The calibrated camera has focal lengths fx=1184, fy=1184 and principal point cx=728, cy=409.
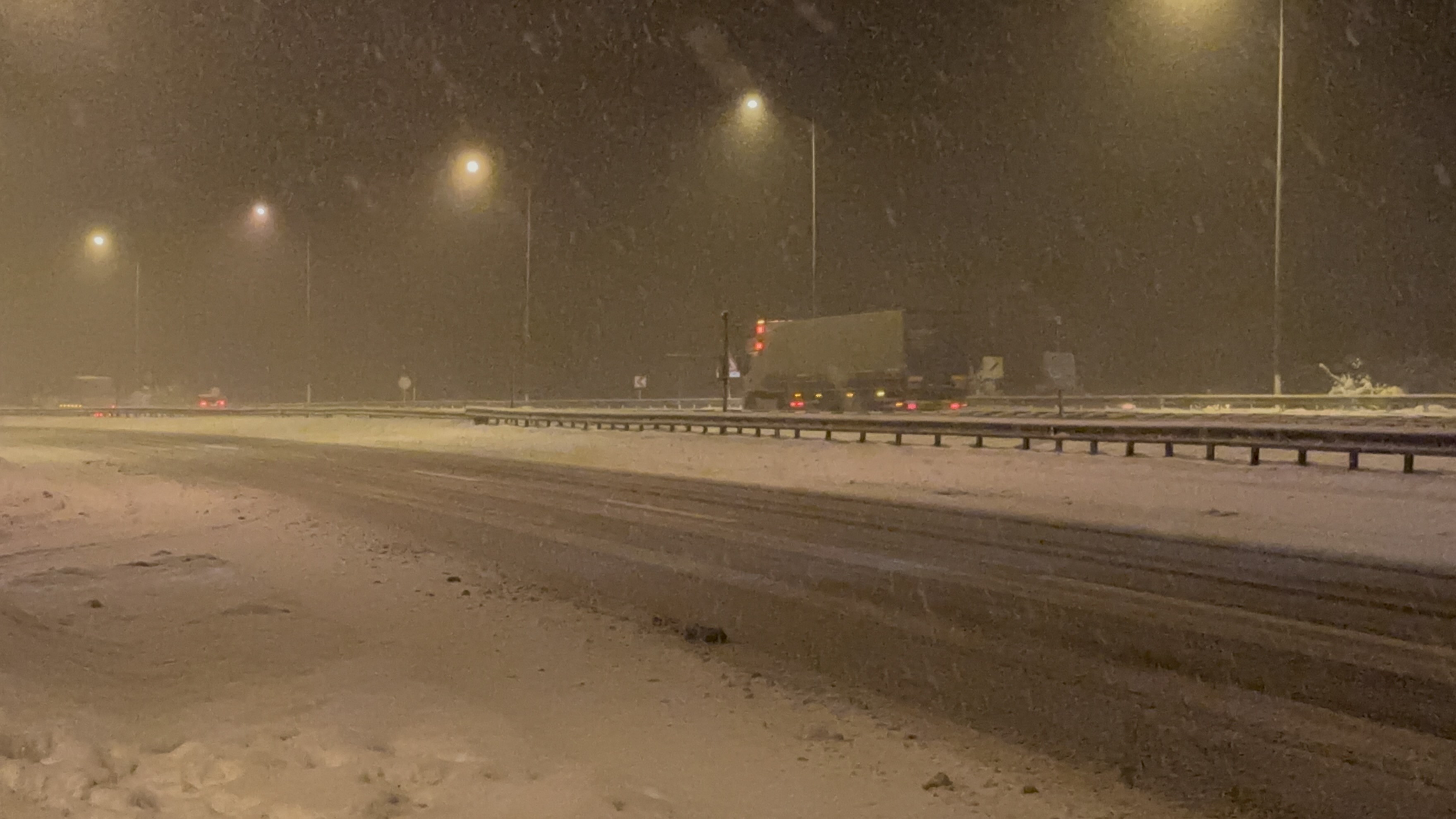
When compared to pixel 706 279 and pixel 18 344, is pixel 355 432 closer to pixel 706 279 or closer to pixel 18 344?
pixel 706 279

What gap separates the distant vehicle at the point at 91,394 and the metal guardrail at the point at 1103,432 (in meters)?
43.4

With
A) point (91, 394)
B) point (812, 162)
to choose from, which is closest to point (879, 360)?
point (812, 162)

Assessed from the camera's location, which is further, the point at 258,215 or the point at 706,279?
the point at 706,279

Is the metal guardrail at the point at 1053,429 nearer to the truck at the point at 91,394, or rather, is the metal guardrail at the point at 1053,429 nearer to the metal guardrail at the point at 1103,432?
the metal guardrail at the point at 1103,432

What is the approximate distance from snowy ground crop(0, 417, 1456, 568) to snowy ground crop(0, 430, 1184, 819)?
8175 millimetres

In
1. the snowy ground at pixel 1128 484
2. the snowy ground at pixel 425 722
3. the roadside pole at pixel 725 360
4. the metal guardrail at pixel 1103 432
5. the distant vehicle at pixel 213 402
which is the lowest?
the snowy ground at pixel 425 722

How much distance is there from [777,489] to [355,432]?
29.2 metres

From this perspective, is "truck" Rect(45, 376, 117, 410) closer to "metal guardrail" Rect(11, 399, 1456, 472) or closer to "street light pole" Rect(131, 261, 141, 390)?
"street light pole" Rect(131, 261, 141, 390)

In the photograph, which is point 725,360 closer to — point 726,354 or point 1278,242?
point 726,354

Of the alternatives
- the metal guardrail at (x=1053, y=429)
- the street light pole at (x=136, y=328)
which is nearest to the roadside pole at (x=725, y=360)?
the metal guardrail at (x=1053, y=429)

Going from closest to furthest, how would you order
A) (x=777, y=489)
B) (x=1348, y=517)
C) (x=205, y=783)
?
(x=205, y=783) < (x=1348, y=517) < (x=777, y=489)

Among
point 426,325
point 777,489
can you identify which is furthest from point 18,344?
point 777,489

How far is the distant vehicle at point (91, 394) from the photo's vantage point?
67.6 m

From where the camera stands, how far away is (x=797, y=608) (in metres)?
9.30
